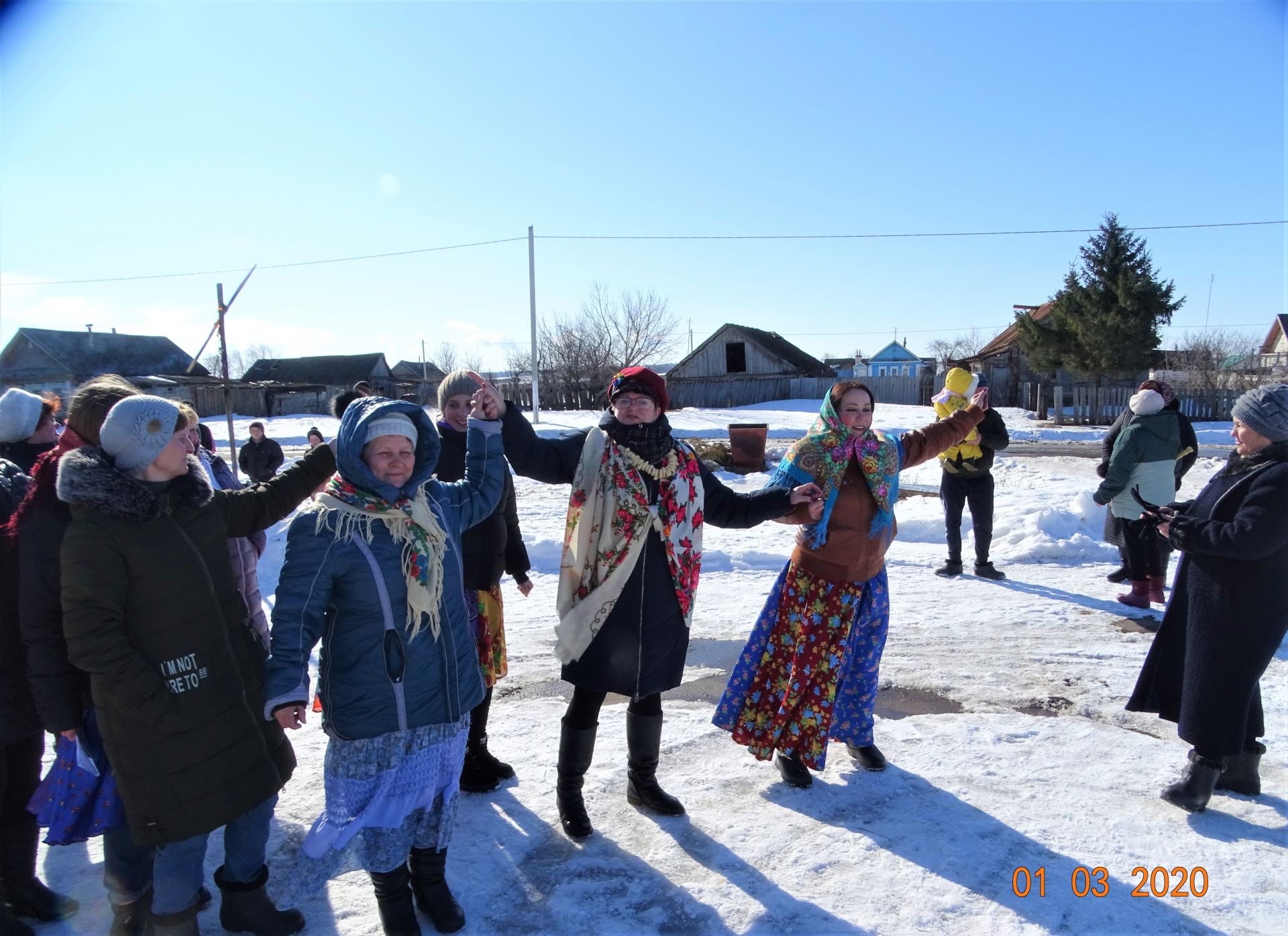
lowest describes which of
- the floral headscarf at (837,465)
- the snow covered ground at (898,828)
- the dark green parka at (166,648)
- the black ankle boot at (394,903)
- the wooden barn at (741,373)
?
the snow covered ground at (898,828)

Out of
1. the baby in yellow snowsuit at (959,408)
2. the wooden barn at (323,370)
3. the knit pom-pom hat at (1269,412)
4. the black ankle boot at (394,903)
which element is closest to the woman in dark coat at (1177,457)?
the baby in yellow snowsuit at (959,408)

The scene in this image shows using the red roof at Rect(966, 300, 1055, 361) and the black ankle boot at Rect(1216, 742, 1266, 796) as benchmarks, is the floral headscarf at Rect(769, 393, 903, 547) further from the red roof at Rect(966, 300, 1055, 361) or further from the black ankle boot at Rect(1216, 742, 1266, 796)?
the red roof at Rect(966, 300, 1055, 361)

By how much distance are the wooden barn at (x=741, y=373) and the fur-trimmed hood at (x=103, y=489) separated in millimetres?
33122

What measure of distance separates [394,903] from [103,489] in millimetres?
1511

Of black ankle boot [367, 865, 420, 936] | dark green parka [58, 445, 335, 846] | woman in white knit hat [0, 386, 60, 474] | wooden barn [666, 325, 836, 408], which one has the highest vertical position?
wooden barn [666, 325, 836, 408]

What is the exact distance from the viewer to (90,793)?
2.46 metres

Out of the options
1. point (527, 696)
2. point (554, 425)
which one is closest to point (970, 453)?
point (527, 696)

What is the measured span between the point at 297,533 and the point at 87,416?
0.75m

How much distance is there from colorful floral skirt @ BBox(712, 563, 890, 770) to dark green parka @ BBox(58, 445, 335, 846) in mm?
2022

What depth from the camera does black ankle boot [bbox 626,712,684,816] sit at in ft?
10.4

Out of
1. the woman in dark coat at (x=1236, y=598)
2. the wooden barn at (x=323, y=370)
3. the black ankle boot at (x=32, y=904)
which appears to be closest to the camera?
the black ankle boot at (x=32, y=904)

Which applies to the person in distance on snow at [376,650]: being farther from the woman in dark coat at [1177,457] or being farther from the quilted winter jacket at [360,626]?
the woman in dark coat at [1177,457]

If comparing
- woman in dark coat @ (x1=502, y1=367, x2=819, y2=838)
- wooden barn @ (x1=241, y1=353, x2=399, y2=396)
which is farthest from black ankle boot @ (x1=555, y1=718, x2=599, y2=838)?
wooden barn @ (x1=241, y1=353, x2=399, y2=396)

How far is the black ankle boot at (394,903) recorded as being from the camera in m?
2.41
